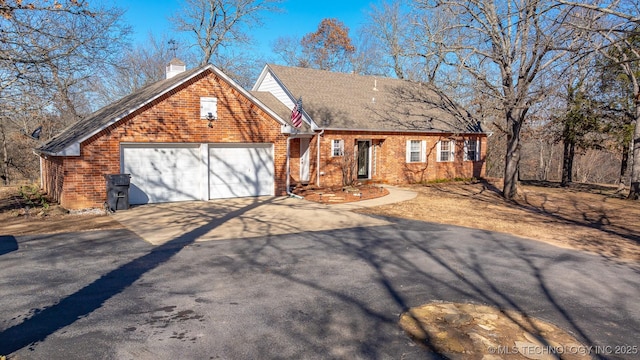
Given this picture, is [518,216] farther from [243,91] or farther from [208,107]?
[208,107]

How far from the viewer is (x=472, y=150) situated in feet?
83.7

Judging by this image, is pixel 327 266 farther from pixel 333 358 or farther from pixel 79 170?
pixel 79 170

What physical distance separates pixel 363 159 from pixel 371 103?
3.29 metres

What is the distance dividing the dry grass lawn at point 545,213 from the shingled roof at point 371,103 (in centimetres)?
366

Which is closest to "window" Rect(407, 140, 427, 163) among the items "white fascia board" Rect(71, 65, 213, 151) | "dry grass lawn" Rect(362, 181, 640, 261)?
"dry grass lawn" Rect(362, 181, 640, 261)

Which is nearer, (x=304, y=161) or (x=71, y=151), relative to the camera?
(x=71, y=151)

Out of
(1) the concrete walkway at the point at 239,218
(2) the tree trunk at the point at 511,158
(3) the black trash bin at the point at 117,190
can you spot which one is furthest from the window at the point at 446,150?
(3) the black trash bin at the point at 117,190

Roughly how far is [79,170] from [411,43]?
12.9 metres

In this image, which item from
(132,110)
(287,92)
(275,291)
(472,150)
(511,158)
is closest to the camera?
(275,291)

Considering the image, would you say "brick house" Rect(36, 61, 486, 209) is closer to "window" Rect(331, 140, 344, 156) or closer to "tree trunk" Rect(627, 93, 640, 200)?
"window" Rect(331, 140, 344, 156)

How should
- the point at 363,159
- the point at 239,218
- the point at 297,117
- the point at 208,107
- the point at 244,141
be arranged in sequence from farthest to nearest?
1. the point at 363,159
2. the point at 297,117
3. the point at 244,141
4. the point at 208,107
5. the point at 239,218

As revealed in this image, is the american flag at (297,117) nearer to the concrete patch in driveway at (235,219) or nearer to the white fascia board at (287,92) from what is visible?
the white fascia board at (287,92)

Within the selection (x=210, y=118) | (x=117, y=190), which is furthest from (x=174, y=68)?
(x=117, y=190)

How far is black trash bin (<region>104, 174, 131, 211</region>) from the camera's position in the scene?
43.4 ft
